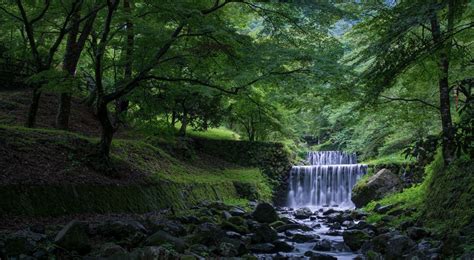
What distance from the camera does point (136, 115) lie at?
35.1 feet

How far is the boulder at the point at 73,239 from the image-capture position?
5.69 m

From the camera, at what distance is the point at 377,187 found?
1580cm

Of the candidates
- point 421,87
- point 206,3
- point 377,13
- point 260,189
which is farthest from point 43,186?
point 260,189

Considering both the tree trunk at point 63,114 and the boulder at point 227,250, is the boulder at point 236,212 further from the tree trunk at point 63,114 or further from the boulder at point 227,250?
the tree trunk at point 63,114

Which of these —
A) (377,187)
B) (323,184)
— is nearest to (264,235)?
(377,187)

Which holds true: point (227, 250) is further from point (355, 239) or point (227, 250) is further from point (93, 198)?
point (93, 198)

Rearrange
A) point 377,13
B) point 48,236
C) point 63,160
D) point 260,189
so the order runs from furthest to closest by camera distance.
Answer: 1. point 260,189
2. point 377,13
3. point 63,160
4. point 48,236

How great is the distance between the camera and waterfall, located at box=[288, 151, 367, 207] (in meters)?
19.6

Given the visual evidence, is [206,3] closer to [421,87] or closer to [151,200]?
[151,200]

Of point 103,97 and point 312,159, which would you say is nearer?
point 103,97

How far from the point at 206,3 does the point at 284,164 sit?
1338cm

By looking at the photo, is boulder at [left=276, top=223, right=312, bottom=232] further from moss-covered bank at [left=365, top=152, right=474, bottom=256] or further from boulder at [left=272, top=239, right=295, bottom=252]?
boulder at [left=272, top=239, right=295, bottom=252]

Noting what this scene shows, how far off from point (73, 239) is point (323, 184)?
16.3 meters

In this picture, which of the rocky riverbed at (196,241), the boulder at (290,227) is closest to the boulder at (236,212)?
the rocky riverbed at (196,241)
